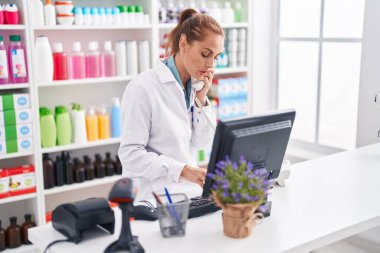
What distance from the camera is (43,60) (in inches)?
114

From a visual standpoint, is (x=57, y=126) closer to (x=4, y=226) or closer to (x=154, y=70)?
(x=4, y=226)

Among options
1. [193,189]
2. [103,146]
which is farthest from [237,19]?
[193,189]

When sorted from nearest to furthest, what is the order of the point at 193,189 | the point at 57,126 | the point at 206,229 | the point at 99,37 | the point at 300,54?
the point at 206,229 < the point at 193,189 < the point at 57,126 < the point at 99,37 < the point at 300,54

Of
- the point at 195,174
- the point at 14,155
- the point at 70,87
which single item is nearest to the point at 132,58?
the point at 70,87

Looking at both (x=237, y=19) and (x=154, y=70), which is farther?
(x=237, y=19)

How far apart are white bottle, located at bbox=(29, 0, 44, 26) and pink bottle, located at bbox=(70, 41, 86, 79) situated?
275 millimetres

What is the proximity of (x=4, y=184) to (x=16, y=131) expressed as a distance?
0.34 meters

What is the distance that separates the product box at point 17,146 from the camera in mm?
2842

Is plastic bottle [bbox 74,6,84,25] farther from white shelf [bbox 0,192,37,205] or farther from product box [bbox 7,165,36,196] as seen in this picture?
white shelf [bbox 0,192,37,205]

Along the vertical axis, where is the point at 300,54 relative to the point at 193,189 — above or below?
above

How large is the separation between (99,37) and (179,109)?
151 cm

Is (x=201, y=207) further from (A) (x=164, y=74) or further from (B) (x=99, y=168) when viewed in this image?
(B) (x=99, y=168)

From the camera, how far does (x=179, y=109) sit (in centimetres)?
211

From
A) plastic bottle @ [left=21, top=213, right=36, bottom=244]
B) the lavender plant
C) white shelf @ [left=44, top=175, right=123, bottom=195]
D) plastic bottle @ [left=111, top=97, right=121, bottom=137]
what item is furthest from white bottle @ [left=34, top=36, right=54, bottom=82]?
the lavender plant
